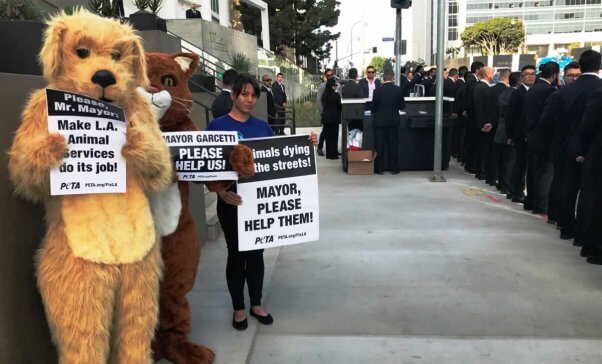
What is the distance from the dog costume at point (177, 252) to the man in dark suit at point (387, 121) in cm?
625

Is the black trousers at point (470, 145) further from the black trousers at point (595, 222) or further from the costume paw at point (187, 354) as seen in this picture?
the costume paw at point (187, 354)

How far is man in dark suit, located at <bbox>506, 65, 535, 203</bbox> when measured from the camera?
691 cm

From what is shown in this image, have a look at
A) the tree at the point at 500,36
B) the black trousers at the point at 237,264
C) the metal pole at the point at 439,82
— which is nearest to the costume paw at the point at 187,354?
the black trousers at the point at 237,264

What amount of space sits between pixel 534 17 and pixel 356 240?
125368 millimetres

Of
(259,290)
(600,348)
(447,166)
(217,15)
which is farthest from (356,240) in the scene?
(217,15)

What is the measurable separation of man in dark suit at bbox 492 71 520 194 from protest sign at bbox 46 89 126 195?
252 inches

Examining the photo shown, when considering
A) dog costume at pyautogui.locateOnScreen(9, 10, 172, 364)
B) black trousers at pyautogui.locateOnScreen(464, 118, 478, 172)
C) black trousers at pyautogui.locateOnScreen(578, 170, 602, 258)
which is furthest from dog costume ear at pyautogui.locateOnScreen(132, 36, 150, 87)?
black trousers at pyautogui.locateOnScreen(464, 118, 478, 172)

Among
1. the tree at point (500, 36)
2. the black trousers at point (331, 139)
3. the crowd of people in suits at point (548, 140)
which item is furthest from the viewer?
the tree at point (500, 36)

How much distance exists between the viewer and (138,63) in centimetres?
260

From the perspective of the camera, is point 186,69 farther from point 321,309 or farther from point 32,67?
point 321,309

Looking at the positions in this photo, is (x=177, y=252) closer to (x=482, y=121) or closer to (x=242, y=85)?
(x=242, y=85)

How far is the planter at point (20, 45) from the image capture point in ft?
10.8

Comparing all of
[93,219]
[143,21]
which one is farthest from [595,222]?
[143,21]

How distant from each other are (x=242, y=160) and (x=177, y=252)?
0.69 metres
